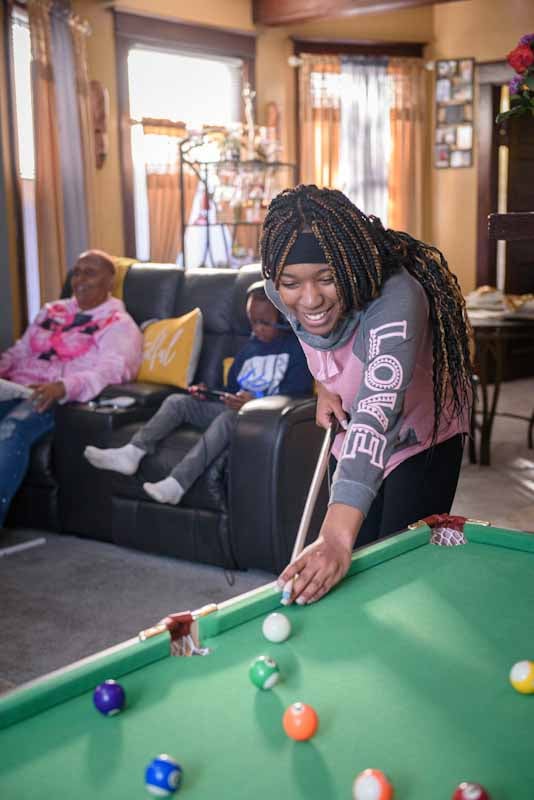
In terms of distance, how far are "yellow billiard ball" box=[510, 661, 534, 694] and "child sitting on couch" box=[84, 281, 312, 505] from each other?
7.23ft

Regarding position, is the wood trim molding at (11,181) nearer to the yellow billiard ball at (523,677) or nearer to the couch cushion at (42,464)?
the couch cushion at (42,464)

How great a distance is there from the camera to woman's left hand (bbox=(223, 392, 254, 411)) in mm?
3428

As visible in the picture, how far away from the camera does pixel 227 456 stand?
11.1ft

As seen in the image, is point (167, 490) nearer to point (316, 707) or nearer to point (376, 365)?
point (376, 365)

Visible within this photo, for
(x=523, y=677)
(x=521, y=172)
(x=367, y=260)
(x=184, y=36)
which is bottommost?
(x=523, y=677)

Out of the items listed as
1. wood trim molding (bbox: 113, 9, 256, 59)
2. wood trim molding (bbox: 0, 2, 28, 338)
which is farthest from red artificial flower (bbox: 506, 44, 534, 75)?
wood trim molding (bbox: 113, 9, 256, 59)

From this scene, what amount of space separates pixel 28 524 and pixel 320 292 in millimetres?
2615

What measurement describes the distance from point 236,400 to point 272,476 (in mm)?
395

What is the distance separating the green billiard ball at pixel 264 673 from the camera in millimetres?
1205

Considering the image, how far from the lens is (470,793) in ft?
3.09

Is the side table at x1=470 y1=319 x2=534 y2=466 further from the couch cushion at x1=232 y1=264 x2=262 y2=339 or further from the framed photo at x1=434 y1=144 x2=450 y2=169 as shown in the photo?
the framed photo at x1=434 y1=144 x2=450 y2=169

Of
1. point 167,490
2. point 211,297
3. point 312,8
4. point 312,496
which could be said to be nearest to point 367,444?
point 312,496

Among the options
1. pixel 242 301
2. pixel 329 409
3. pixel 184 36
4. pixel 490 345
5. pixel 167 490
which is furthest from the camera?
pixel 184 36

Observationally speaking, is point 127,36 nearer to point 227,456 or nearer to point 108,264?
point 108,264
